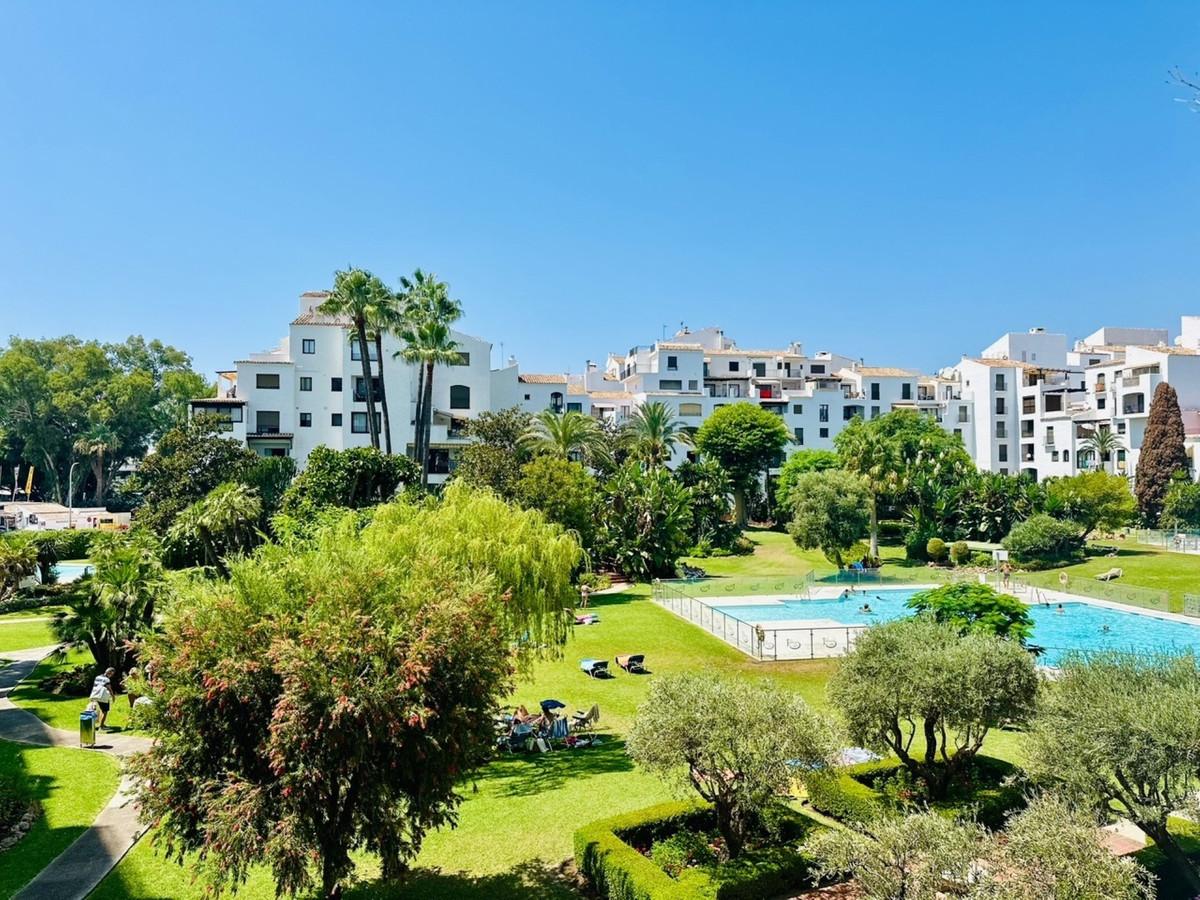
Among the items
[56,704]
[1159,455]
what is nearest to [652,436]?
[1159,455]

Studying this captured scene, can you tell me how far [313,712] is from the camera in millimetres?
10695

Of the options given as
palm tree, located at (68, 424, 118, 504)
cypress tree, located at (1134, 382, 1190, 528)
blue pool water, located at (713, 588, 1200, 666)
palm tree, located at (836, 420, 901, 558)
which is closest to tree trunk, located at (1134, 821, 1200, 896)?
blue pool water, located at (713, 588, 1200, 666)

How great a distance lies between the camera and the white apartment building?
63.8 m

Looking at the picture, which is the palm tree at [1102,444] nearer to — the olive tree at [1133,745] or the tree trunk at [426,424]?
the tree trunk at [426,424]

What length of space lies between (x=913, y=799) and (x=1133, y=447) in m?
72.3

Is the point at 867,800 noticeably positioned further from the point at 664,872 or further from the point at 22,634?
the point at 22,634

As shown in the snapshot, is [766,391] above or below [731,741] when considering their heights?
above

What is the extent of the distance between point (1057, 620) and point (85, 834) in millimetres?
41087

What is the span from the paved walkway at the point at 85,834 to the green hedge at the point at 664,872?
7.57m

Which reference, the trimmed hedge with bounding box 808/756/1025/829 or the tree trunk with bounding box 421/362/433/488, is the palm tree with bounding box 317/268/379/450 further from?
the trimmed hedge with bounding box 808/756/1025/829

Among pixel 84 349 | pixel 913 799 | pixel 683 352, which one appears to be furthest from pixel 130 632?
pixel 84 349

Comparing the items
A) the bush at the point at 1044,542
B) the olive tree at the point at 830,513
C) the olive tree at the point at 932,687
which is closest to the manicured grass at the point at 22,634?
the olive tree at the point at 932,687

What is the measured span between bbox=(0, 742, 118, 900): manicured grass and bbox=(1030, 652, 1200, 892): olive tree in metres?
18.1

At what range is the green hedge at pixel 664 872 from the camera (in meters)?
13.1
